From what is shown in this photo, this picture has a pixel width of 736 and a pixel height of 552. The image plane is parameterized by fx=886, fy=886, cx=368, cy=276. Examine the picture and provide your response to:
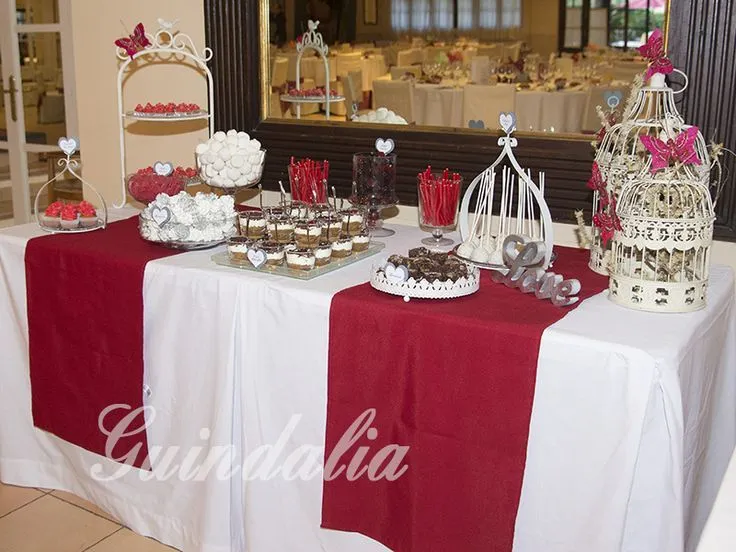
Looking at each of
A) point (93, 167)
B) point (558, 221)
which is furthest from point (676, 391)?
point (93, 167)

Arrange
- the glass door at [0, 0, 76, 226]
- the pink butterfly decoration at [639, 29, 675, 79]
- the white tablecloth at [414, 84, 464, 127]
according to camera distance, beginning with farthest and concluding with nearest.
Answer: the glass door at [0, 0, 76, 226] < the white tablecloth at [414, 84, 464, 127] < the pink butterfly decoration at [639, 29, 675, 79]

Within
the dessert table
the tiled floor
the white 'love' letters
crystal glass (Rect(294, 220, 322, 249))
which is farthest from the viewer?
the tiled floor

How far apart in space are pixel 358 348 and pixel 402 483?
0.30 meters

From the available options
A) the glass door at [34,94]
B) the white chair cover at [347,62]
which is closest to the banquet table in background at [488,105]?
the white chair cover at [347,62]

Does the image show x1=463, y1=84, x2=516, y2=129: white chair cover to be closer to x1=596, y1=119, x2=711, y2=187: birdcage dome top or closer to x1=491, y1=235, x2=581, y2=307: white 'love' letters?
x1=596, y1=119, x2=711, y2=187: birdcage dome top

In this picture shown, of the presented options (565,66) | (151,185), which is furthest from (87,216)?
(565,66)

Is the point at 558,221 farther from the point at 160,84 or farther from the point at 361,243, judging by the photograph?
the point at 160,84

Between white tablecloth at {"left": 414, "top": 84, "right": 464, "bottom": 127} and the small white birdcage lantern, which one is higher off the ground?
white tablecloth at {"left": 414, "top": 84, "right": 464, "bottom": 127}

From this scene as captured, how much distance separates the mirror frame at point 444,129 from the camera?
2.32 meters

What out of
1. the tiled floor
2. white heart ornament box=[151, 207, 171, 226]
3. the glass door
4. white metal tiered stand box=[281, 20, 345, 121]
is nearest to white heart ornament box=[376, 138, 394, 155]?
white metal tiered stand box=[281, 20, 345, 121]

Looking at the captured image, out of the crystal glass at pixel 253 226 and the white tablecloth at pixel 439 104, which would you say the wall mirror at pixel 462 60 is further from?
the crystal glass at pixel 253 226

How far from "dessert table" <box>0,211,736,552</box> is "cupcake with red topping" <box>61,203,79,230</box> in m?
0.11

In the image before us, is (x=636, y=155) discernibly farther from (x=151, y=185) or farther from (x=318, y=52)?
(x=151, y=185)

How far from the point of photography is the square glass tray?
2.04m
